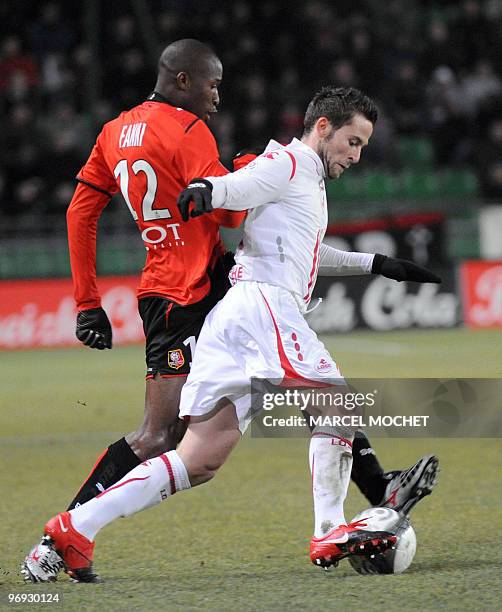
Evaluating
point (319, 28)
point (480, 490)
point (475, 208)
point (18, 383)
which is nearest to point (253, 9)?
point (319, 28)

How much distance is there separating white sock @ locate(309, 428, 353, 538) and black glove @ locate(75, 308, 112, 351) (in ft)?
3.33

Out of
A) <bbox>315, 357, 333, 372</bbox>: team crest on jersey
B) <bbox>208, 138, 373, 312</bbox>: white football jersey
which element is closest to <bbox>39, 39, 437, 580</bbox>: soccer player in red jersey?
<bbox>208, 138, 373, 312</bbox>: white football jersey

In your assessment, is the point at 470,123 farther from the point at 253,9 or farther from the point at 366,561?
the point at 366,561

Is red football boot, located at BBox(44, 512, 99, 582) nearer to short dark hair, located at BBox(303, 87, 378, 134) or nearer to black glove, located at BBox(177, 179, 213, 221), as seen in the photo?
black glove, located at BBox(177, 179, 213, 221)

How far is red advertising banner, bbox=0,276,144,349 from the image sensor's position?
13570 millimetres

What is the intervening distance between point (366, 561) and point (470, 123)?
41.3 feet

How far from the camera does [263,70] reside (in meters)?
16.1

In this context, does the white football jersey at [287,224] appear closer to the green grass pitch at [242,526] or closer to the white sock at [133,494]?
the white sock at [133,494]

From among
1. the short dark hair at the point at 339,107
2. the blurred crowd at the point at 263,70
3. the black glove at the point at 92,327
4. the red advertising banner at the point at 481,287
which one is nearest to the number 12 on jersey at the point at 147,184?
the black glove at the point at 92,327

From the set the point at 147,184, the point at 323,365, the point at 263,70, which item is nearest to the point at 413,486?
the point at 323,365

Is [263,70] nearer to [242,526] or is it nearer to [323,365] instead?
[242,526]

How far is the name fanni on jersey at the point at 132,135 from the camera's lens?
4.46 metres

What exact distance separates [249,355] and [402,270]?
82 centimetres

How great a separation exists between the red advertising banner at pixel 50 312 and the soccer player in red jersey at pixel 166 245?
9.01 m
